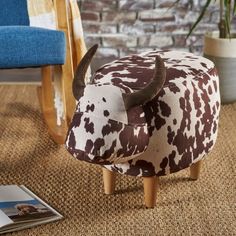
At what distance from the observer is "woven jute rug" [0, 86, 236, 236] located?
1.32 meters

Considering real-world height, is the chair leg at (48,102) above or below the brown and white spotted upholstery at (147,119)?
below

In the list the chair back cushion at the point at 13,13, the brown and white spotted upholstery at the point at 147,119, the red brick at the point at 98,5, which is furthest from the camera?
the red brick at the point at 98,5

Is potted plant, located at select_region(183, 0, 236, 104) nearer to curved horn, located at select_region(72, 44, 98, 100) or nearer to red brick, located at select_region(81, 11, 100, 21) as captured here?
red brick, located at select_region(81, 11, 100, 21)

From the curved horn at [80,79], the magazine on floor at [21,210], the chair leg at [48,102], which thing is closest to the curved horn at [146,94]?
the curved horn at [80,79]

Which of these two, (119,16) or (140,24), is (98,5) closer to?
(119,16)

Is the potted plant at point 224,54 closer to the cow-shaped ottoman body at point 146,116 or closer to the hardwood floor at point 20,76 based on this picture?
the cow-shaped ottoman body at point 146,116

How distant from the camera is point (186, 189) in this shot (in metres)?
1.50

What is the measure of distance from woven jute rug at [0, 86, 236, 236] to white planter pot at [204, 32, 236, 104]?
31 centimetres

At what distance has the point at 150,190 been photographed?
53.9 inches

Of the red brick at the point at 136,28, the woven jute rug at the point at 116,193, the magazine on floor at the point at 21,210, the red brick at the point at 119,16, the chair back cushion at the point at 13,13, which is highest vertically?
the chair back cushion at the point at 13,13

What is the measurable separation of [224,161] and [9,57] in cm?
78

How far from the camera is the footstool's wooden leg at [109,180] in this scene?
1.45 m

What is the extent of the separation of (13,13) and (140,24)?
0.93m

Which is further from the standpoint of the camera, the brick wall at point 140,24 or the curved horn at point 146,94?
the brick wall at point 140,24
